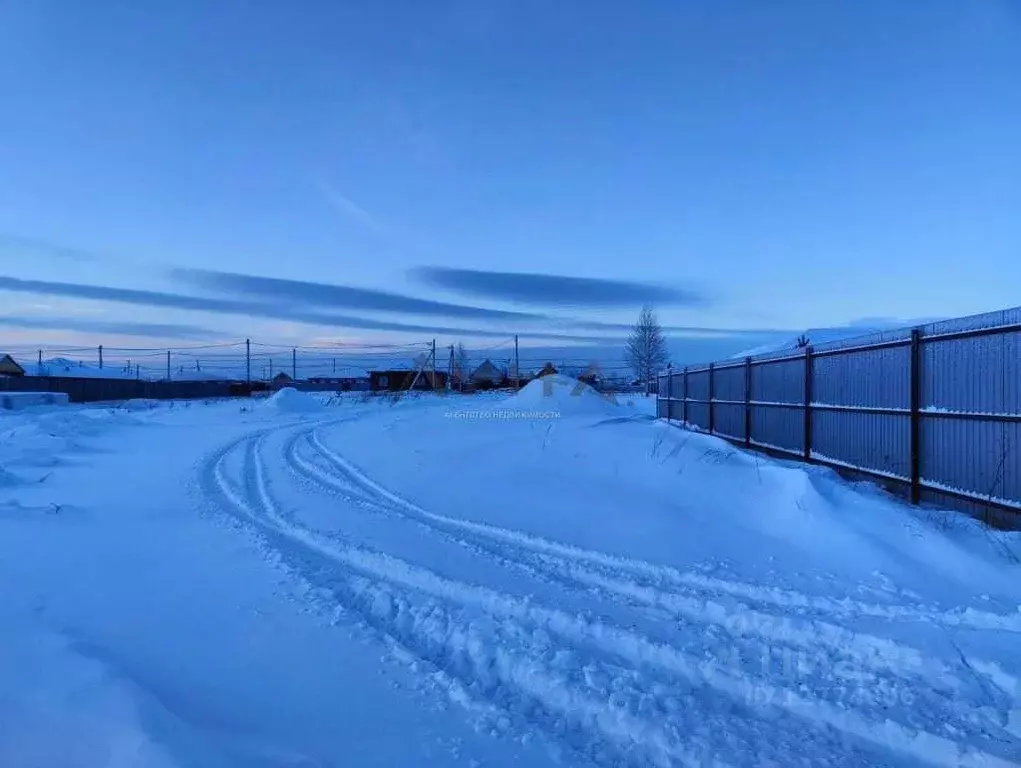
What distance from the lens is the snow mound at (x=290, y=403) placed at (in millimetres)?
28047

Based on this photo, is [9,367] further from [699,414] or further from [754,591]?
[754,591]

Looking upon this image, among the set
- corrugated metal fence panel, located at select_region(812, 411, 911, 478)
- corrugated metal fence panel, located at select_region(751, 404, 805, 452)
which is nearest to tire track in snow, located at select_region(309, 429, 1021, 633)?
corrugated metal fence panel, located at select_region(812, 411, 911, 478)

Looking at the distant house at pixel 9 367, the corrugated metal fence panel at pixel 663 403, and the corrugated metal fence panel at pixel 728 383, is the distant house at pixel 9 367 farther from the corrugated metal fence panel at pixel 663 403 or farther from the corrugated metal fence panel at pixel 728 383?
the corrugated metal fence panel at pixel 728 383

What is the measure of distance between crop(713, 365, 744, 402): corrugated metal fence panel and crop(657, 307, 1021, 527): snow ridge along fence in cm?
205

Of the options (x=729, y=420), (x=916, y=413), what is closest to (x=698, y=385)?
(x=729, y=420)

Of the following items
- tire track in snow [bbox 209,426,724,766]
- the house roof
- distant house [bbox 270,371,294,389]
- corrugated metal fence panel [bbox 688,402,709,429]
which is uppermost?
the house roof

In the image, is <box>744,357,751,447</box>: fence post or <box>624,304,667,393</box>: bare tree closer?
<box>744,357,751,447</box>: fence post

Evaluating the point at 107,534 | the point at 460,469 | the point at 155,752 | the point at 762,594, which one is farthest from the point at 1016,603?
the point at 107,534

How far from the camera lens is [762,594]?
4355 mm

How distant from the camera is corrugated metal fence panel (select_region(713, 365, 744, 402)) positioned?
46.6ft

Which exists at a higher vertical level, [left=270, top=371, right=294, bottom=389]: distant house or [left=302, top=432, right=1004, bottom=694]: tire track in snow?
[left=270, top=371, right=294, bottom=389]: distant house

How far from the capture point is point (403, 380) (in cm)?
5369

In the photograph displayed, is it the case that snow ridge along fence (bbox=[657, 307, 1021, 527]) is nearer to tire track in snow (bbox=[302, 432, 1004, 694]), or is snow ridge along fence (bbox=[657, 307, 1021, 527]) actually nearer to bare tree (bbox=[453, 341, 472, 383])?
tire track in snow (bbox=[302, 432, 1004, 694])

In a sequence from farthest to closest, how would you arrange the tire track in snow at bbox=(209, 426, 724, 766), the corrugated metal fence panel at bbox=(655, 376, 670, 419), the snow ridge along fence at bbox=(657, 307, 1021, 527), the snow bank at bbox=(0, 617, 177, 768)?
the corrugated metal fence panel at bbox=(655, 376, 670, 419), the snow ridge along fence at bbox=(657, 307, 1021, 527), the tire track in snow at bbox=(209, 426, 724, 766), the snow bank at bbox=(0, 617, 177, 768)
